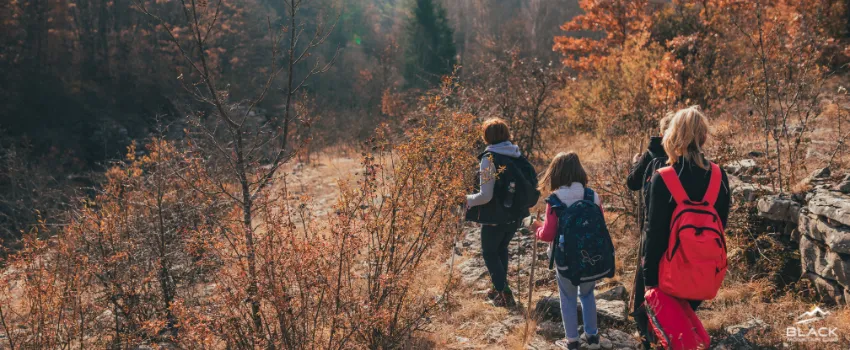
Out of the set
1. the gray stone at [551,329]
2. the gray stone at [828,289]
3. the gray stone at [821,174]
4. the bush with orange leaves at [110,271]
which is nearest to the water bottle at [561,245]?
the gray stone at [551,329]

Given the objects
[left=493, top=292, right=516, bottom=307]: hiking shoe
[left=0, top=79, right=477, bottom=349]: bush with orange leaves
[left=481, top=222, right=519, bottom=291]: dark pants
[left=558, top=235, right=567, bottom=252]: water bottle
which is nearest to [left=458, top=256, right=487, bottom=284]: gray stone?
[left=0, top=79, right=477, bottom=349]: bush with orange leaves

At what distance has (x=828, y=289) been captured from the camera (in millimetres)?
3648

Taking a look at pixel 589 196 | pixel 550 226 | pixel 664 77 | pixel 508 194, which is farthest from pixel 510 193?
pixel 664 77

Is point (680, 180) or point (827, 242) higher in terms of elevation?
point (680, 180)

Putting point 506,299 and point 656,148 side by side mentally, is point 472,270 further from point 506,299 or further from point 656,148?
point 656,148

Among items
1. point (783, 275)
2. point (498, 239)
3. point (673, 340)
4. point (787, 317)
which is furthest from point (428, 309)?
point (783, 275)

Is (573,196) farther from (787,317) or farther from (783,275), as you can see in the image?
(783,275)

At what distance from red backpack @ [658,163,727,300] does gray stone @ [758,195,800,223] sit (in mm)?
2070

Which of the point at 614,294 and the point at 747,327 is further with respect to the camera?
the point at 614,294

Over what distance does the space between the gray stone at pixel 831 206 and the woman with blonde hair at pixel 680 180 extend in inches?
56.7

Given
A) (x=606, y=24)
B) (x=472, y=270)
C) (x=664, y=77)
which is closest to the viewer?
(x=472, y=270)

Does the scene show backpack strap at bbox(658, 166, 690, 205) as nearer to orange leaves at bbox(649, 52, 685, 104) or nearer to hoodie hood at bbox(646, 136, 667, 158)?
hoodie hood at bbox(646, 136, 667, 158)

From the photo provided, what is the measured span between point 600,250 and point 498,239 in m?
1.04

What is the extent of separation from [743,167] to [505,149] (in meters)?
3.21
